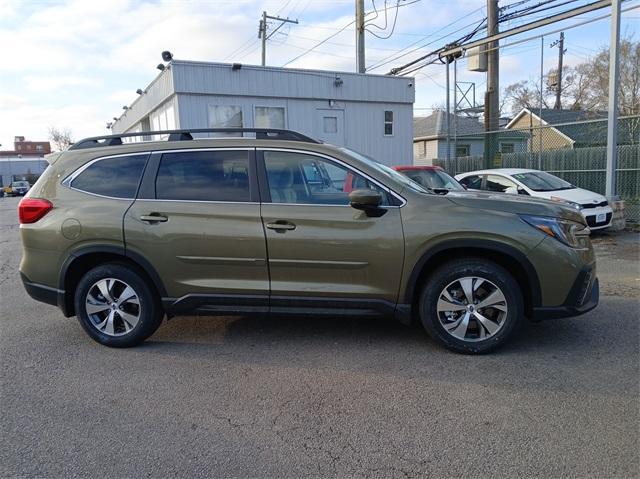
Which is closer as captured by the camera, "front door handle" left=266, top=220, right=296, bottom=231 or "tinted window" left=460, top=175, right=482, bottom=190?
"front door handle" left=266, top=220, right=296, bottom=231

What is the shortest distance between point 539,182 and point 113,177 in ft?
29.8

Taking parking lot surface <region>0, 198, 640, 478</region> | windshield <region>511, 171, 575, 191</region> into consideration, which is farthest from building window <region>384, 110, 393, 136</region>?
parking lot surface <region>0, 198, 640, 478</region>

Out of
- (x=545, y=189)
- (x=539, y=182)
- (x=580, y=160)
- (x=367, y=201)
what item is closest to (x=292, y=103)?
(x=539, y=182)

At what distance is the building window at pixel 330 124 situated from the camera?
1673 centimetres

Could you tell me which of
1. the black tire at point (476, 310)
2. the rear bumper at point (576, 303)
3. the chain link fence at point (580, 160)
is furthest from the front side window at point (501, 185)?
the black tire at point (476, 310)

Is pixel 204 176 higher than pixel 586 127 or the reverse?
the reverse

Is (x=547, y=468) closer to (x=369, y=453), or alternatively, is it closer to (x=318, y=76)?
(x=369, y=453)

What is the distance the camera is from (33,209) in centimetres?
433

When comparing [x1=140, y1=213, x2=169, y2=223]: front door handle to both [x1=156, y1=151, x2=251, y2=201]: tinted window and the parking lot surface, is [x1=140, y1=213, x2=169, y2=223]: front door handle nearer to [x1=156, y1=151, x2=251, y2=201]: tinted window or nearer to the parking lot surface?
[x1=156, y1=151, x2=251, y2=201]: tinted window

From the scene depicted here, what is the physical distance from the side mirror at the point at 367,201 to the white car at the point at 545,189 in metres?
6.37

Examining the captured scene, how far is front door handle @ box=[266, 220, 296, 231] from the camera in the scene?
3.97 m

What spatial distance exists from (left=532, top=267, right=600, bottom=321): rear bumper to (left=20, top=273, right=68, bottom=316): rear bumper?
4.12 metres

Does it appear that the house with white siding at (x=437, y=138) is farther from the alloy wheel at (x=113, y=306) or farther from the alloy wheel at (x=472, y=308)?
the alloy wheel at (x=113, y=306)

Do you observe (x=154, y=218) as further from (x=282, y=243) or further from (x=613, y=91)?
(x=613, y=91)
